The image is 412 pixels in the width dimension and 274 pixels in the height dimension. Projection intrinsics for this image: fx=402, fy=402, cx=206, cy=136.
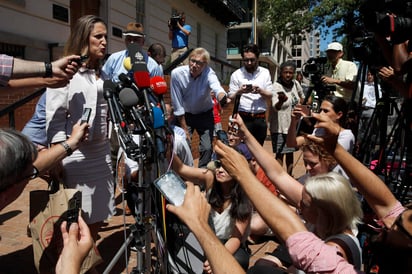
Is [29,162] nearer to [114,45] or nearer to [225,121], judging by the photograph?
[225,121]

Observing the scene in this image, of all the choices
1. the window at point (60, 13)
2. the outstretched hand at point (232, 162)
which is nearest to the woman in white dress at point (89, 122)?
the outstretched hand at point (232, 162)

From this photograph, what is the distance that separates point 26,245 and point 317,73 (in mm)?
3377

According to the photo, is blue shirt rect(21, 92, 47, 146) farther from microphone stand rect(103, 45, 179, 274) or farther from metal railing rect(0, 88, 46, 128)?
metal railing rect(0, 88, 46, 128)

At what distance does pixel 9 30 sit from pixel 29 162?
25.6 ft

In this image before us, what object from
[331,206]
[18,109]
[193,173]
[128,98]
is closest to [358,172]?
[331,206]

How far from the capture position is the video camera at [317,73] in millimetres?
4058

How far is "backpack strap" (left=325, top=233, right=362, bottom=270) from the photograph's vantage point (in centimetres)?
204

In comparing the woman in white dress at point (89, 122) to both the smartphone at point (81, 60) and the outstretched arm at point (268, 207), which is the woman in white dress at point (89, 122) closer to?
the smartphone at point (81, 60)

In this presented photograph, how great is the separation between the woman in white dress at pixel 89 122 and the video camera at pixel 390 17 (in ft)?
5.96

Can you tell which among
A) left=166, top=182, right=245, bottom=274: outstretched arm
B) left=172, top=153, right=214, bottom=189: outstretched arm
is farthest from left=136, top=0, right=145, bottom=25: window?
left=166, top=182, right=245, bottom=274: outstretched arm

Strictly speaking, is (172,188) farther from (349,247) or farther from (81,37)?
(81,37)

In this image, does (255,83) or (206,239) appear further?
(255,83)

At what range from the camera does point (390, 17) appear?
1997 mm

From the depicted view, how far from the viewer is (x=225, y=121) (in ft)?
35.8
